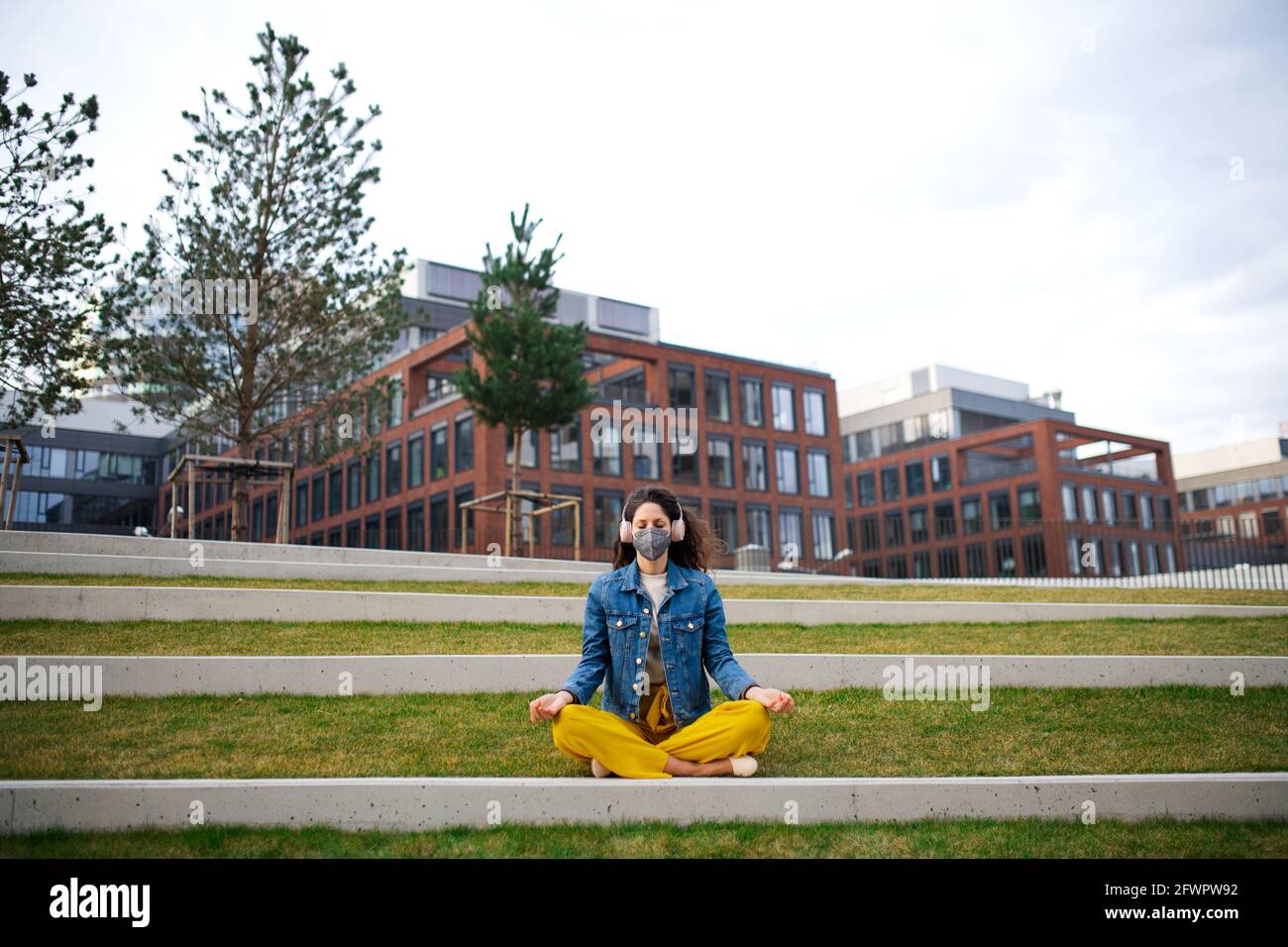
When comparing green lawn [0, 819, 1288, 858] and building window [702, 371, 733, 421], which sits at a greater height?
building window [702, 371, 733, 421]

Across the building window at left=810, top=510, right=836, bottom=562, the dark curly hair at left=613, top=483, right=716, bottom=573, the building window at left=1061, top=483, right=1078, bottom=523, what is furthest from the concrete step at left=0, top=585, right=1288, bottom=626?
the building window at left=1061, top=483, right=1078, bottom=523

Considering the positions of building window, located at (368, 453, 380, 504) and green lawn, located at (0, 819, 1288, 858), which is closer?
green lawn, located at (0, 819, 1288, 858)

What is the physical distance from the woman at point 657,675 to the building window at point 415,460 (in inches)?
1669

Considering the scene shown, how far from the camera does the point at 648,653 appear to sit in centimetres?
658

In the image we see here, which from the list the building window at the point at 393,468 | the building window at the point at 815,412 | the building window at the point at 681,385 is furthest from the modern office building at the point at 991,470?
the building window at the point at 393,468

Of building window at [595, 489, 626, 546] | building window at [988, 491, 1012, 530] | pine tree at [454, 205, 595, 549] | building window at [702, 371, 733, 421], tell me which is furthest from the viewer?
building window at [988, 491, 1012, 530]

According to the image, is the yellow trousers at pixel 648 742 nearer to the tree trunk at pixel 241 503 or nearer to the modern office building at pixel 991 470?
the tree trunk at pixel 241 503

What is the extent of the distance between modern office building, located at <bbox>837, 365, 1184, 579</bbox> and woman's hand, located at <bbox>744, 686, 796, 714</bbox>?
42603mm

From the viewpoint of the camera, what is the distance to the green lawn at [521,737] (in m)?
6.38

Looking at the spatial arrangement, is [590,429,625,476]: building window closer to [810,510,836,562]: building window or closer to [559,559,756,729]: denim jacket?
[810,510,836,562]: building window

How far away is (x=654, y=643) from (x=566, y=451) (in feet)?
131

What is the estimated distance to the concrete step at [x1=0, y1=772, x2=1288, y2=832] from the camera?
543 centimetres

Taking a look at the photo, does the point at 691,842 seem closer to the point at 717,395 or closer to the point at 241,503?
the point at 241,503
